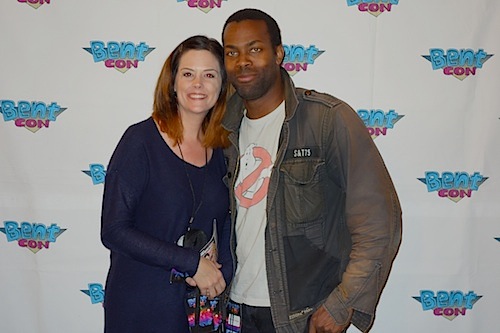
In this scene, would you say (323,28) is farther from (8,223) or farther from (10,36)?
(8,223)

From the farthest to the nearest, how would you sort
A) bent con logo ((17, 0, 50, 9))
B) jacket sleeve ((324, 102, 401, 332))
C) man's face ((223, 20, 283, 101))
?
bent con logo ((17, 0, 50, 9)) < man's face ((223, 20, 283, 101)) < jacket sleeve ((324, 102, 401, 332))

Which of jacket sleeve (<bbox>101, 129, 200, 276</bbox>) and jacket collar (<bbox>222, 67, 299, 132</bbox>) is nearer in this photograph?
jacket sleeve (<bbox>101, 129, 200, 276</bbox>)

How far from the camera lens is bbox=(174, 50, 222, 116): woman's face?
1465 mm

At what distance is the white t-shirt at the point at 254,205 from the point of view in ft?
4.67

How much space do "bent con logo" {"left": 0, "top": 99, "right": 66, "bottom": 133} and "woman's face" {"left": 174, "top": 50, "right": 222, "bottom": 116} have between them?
0.82 m

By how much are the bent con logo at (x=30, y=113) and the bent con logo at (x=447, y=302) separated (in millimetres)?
1849

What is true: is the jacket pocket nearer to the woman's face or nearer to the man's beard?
the man's beard

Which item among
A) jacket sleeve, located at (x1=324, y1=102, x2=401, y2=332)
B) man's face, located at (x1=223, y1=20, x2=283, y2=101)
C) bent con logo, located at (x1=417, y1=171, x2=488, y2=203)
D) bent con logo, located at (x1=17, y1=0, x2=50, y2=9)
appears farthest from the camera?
bent con logo, located at (x1=417, y1=171, x2=488, y2=203)

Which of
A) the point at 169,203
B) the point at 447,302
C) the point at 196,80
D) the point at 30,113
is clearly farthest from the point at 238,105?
the point at 447,302

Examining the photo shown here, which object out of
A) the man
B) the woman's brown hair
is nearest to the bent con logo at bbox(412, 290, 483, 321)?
the man

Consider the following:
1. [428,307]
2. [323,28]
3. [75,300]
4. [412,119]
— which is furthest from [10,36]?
[428,307]

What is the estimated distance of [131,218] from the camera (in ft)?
4.42

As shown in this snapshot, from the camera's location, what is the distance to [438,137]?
6.67ft

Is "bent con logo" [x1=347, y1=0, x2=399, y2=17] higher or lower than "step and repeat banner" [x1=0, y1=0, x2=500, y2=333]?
higher
